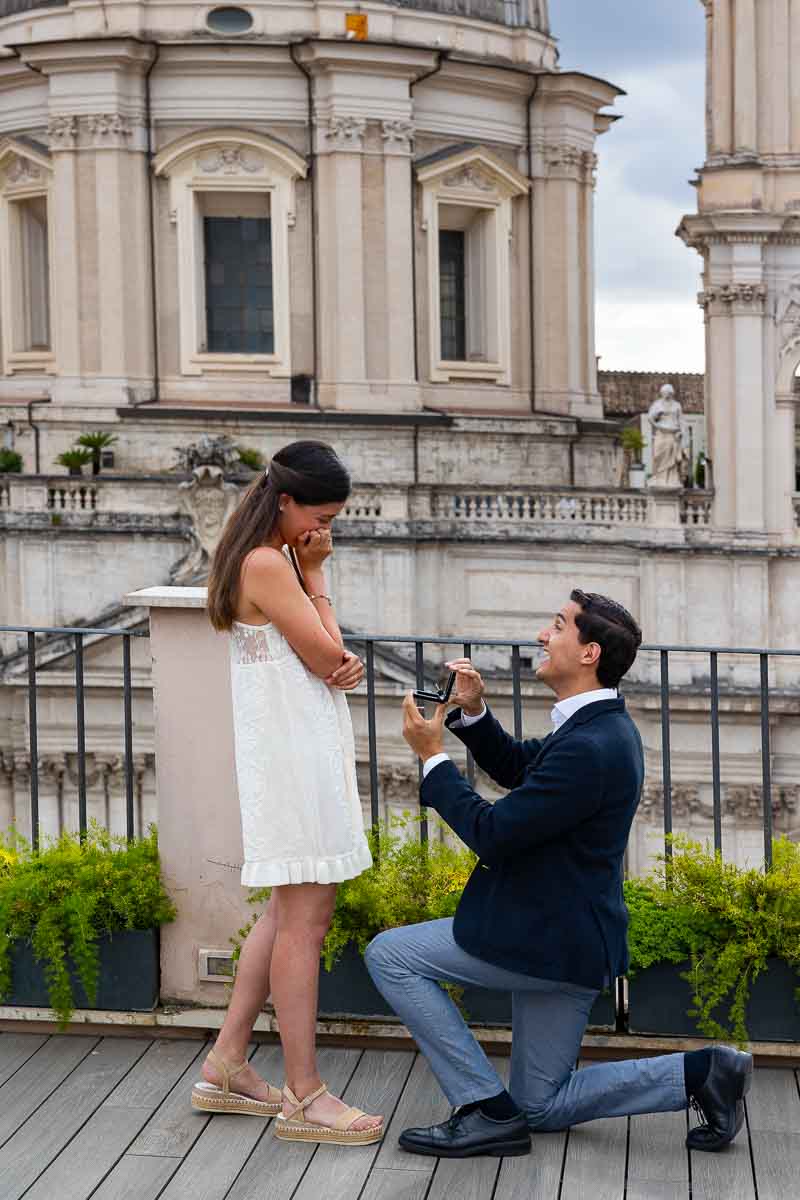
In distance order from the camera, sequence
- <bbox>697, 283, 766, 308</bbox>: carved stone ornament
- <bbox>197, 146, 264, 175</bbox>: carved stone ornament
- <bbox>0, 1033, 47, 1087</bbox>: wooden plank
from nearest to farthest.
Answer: <bbox>0, 1033, 47, 1087</bbox>: wooden plank, <bbox>697, 283, 766, 308</bbox>: carved stone ornament, <bbox>197, 146, 264, 175</bbox>: carved stone ornament

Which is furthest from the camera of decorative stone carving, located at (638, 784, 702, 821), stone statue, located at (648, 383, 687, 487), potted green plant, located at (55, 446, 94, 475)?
potted green plant, located at (55, 446, 94, 475)

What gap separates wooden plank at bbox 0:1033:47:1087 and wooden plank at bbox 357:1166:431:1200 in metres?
1.45

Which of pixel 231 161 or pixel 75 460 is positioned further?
pixel 231 161

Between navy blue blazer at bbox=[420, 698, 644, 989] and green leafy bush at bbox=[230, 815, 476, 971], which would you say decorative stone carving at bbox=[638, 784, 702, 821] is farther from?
navy blue blazer at bbox=[420, 698, 644, 989]

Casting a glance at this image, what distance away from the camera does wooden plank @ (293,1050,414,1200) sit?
538 cm

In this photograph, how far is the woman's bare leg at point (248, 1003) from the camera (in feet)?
19.1

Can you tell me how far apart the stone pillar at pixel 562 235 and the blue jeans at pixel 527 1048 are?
29.5 meters

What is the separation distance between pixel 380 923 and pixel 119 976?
3.16 feet

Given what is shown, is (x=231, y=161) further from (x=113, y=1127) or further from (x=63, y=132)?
(x=113, y=1127)

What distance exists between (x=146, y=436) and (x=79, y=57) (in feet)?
21.2

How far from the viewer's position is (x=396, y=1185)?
17.7ft

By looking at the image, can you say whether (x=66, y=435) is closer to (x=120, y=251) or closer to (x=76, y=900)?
(x=120, y=251)

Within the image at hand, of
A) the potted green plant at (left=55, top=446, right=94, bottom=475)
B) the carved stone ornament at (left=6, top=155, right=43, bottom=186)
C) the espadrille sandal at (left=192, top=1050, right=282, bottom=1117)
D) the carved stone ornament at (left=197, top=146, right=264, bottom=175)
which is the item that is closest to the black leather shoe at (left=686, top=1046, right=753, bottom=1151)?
the espadrille sandal at (left=192, top=1050, right=282, bottom=1117)

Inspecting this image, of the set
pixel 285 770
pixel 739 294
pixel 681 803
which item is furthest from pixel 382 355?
pixel 285 770
